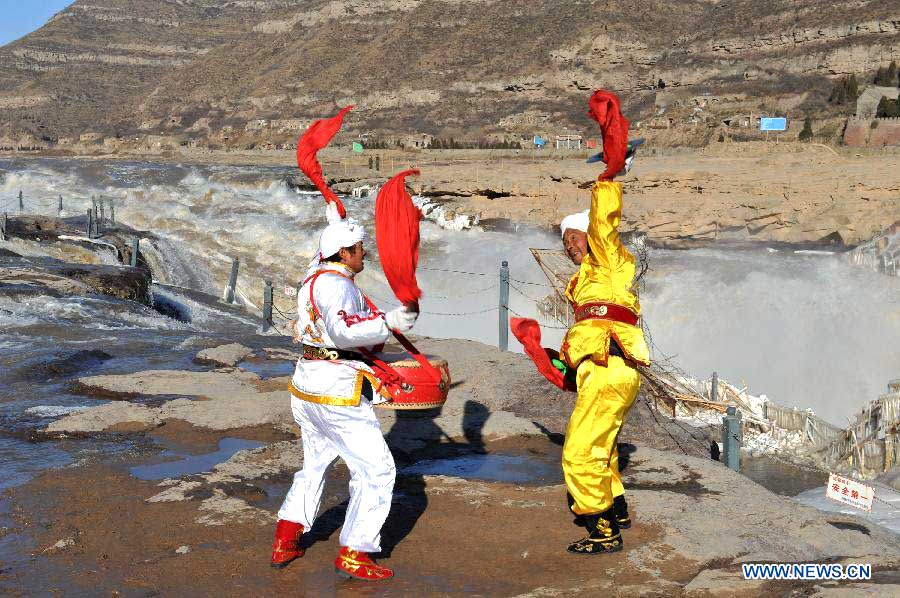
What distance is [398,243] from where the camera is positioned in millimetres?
4344

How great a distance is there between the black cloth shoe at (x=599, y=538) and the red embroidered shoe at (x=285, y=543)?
1.38 meters

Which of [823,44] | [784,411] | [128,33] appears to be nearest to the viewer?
[784,411]

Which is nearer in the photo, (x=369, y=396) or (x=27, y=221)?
(x=369, y=396)

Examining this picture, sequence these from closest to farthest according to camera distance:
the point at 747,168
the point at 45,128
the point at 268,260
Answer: the point at 268,260 < the point at 747,168 < the point at 45,128

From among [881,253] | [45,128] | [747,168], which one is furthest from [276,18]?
[881,253]

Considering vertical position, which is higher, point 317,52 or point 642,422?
point 317,52

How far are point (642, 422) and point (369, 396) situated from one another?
404cm

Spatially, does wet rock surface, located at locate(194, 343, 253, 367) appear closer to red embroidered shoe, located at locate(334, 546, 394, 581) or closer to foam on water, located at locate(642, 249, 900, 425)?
red embroidered shoe, located at locate(334, 546, 394, 581)

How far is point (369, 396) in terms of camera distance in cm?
485

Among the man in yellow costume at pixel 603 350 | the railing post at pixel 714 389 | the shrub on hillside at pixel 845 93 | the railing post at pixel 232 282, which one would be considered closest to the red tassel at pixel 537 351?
the man in yellow costume at pixel 603 350

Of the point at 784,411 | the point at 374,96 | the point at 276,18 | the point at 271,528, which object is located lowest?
the point at 784,411

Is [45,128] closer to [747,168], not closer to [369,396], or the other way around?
[747,168]

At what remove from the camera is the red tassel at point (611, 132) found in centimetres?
495

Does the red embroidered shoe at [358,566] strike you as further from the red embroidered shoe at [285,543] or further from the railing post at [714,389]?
the railing post at [714,389]
